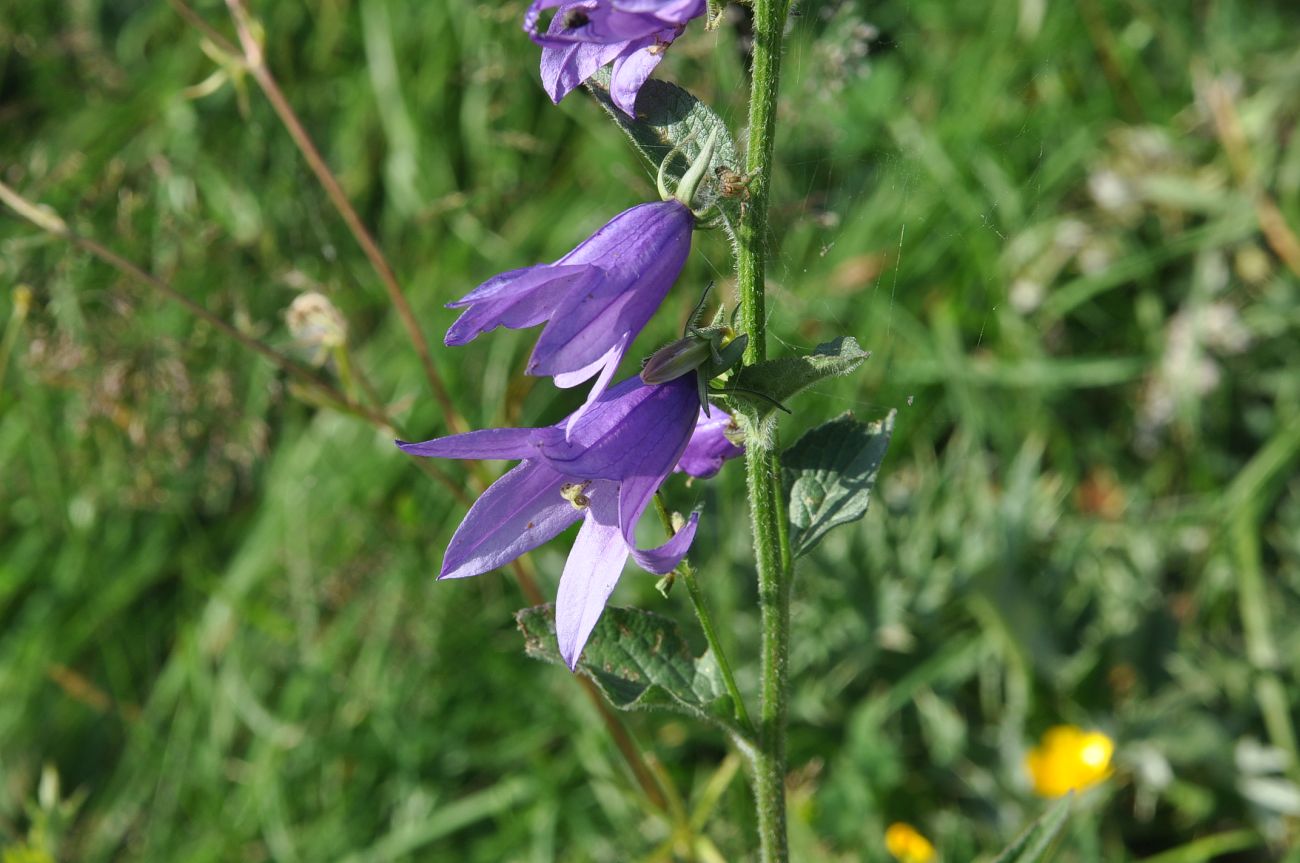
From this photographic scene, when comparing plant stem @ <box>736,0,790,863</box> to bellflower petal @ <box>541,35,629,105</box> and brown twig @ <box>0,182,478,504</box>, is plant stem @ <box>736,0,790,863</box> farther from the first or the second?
brown twig @ <box>0,182,478,504</box>

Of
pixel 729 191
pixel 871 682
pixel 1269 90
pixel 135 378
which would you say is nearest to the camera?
pixel 729 191

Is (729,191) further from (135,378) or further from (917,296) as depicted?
(917,296)

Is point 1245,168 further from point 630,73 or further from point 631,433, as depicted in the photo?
point 631,433

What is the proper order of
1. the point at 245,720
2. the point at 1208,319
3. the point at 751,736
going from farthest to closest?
the point at 1208,319 < the point at 245,720 < the point at 751,736

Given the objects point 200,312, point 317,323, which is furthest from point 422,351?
point 200,312

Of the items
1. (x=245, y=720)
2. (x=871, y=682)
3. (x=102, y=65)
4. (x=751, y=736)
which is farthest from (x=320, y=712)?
(x=102, y=65)

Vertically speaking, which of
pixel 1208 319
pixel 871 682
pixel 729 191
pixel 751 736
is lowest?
pixel 871 682

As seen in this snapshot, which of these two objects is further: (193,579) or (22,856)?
(193,579)

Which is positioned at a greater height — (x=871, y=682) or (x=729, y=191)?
(x=729, y=191)
